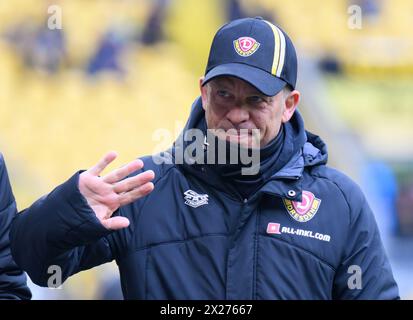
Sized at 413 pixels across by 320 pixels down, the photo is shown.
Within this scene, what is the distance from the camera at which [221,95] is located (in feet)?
6.49

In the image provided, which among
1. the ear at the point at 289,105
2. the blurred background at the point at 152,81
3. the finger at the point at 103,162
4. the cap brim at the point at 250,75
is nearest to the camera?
the finger at the point at 103,162

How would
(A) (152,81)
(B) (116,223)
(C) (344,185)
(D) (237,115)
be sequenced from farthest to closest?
(A) (152,81) < (C) (344,185) < (D) (237,115) < (B) (116,223)

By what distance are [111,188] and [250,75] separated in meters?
0.39

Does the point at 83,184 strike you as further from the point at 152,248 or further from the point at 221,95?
the point at 221,95

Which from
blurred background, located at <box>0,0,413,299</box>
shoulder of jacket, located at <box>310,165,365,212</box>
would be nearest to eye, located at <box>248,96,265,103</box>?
shoulder of jacket, located at <box>310,165,365,212</box>

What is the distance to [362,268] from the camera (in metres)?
1.98

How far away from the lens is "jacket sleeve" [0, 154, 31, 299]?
2.13 metres

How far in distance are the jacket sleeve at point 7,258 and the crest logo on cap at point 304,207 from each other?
2.18ft

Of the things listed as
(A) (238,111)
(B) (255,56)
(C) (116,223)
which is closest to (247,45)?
(B) (255,56)

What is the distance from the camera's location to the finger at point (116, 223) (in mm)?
1839

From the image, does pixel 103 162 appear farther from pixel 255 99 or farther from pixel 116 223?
pixel 255 99

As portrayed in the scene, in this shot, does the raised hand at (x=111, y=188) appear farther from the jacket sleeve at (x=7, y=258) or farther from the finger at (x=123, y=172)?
the jacket sleeve at (x=7, y=258)

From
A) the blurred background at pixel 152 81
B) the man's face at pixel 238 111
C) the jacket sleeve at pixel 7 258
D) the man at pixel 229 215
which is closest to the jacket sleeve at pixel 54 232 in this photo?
the man at pixel 229 215

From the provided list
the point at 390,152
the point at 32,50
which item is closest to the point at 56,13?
the point at 32,50
